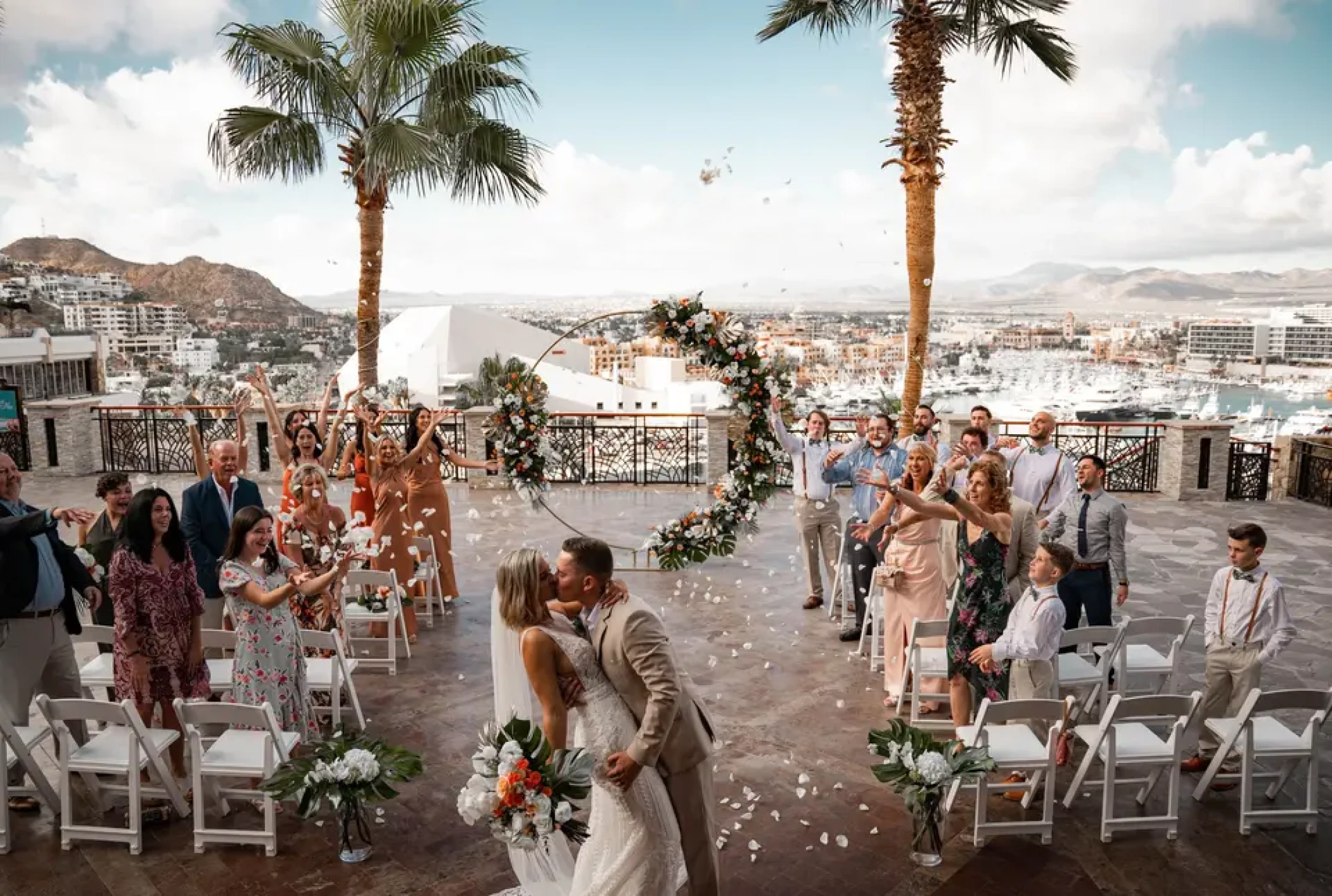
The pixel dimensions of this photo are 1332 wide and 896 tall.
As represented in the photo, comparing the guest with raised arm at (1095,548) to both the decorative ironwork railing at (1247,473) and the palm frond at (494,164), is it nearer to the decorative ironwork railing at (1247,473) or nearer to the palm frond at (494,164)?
the decorative ironwork railing at (1247,473)

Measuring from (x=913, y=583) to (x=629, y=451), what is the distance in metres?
10.1

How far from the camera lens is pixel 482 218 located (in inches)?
2899

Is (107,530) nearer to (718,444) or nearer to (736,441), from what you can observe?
(736,441)

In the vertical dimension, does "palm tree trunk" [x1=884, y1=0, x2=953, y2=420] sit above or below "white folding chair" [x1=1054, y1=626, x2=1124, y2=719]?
above

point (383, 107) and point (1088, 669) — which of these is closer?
point (1088, 669)

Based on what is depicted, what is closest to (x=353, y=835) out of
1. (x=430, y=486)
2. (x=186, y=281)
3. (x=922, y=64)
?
(x=430, y=486)

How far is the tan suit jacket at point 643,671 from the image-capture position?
354cm

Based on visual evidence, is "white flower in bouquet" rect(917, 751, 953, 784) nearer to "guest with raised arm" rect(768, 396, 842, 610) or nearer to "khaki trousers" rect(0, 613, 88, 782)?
"guest with raised arm" rect(768, 396, 842, 610)

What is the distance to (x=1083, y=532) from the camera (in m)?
6.98

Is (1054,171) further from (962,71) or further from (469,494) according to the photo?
(469,494)

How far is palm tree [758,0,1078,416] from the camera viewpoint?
42.8ft

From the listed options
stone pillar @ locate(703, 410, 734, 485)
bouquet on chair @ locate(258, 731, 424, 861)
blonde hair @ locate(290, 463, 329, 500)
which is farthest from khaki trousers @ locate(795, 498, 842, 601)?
stone pillar @ locate(703, 410, 734, 485)

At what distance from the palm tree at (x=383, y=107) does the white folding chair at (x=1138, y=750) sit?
1069 centimetres

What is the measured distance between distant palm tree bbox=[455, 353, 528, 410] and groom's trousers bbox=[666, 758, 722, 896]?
19.5ft
